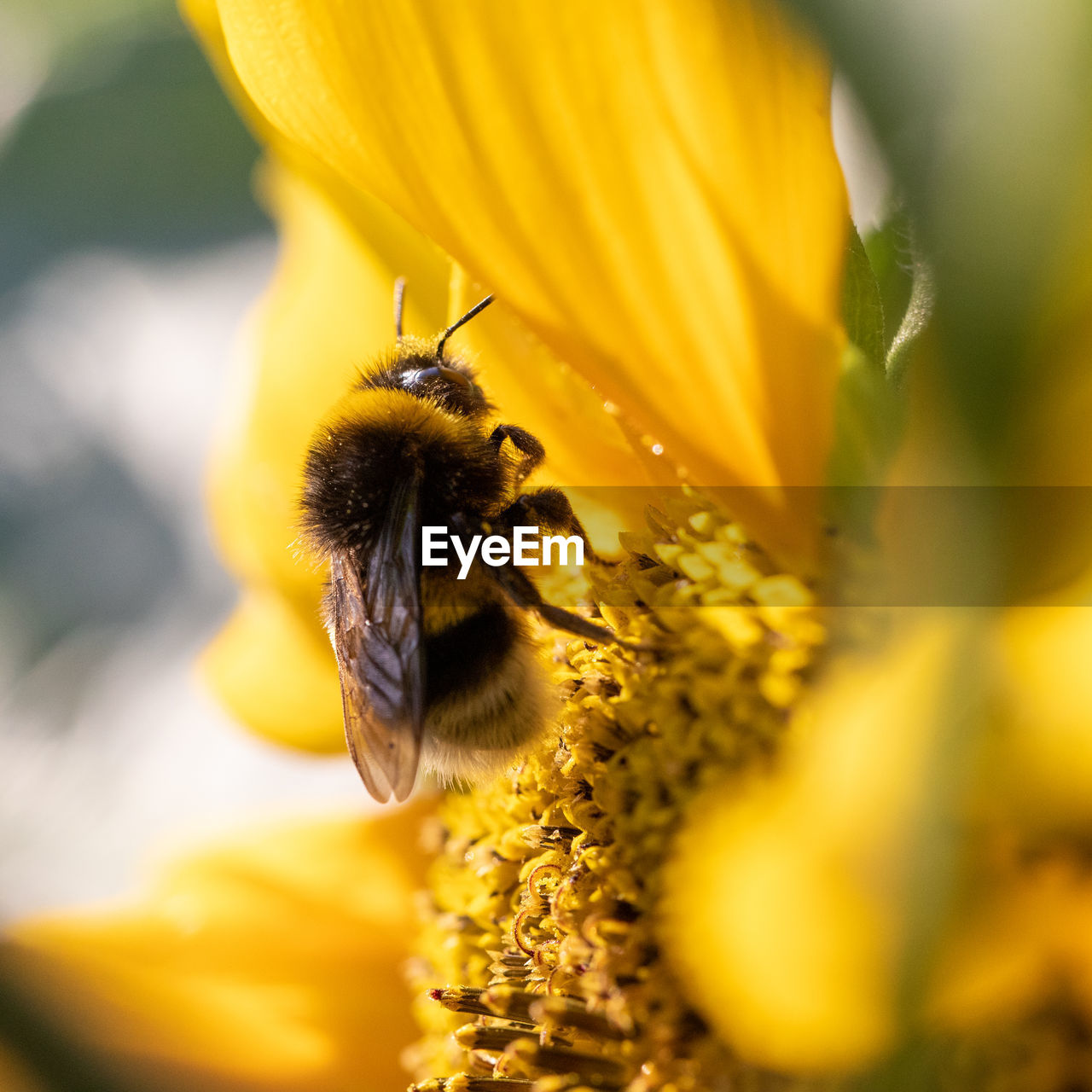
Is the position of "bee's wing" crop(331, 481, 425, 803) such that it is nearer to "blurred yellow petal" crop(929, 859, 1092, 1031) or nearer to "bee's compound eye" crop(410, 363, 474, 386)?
"bee's compound eye" crop(410, 363, 474, 386)

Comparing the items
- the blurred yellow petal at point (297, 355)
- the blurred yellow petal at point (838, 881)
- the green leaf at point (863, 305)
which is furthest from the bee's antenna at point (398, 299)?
the blurred yellow petal at point (838, 881)

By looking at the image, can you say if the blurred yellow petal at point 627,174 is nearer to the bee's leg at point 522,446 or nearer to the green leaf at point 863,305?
the green leaf at point 863,305

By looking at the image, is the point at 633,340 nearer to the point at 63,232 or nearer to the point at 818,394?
the point at 818,394

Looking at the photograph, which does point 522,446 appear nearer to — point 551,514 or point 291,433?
point 551,514

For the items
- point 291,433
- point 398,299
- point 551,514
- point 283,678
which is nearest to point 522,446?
point 551,514

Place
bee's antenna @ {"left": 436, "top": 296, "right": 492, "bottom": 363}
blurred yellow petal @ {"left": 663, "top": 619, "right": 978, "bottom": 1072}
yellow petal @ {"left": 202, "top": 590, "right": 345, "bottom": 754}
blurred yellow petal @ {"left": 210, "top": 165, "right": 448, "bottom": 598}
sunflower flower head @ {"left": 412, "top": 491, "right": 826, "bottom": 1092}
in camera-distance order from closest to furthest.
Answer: blurred yellow petal @ {"left": 663, "top": 619, "right": 978, "bottom": 1072} → sunflower flower head @ {"left": 412, "top": 491, "right": 826, "bottom": 1092} → bee's antenna @ {"left": 436, "top": 296, "right": 492, "bottom": 363} → blurred yellow petal @ {"left": 210, "top": 165, "right": 448, "bottom": 598} → yellow petal @ {"left": 202, "top": 590, "right": 345, "bottom": 754}

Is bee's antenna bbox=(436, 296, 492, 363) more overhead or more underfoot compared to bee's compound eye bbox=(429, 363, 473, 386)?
more overhead

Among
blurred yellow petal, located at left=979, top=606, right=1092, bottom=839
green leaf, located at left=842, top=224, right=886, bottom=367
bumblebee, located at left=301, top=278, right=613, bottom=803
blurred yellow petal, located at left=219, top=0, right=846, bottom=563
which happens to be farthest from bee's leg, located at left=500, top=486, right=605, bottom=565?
blurred yellow petal, located at left=979, top=606, right=1092, bottom=839

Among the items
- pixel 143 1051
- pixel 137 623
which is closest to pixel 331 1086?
pixel 143 1051

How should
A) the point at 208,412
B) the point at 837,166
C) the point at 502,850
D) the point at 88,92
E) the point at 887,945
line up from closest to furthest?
the point at 887,945, the point at 837,166, the point at 502,850, the point at 88,92, the point at 208,412
